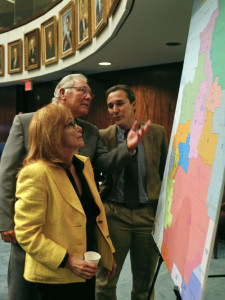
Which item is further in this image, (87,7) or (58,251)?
(87,7)

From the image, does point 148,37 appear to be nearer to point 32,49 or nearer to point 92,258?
point 92,258

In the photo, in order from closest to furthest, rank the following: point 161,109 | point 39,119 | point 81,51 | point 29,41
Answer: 1. point 39,119
2. point 81,51
3. point 161,109
4. point 29,41

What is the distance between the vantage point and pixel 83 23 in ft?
15.5

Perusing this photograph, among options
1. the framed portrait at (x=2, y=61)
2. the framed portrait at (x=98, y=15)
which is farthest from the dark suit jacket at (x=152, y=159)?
the framed portrait at (x=2, y=61)

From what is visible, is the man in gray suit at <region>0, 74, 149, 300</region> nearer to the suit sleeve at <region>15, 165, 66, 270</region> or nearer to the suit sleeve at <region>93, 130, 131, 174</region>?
the suit sleeve at <region>93, 130, 131, 174</region>

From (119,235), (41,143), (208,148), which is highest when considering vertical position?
(208,148)

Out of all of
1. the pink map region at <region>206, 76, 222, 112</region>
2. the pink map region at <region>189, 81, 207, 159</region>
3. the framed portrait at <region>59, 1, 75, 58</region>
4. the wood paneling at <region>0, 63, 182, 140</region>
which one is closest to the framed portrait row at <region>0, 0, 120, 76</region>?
the framed portrait at <region>59, 1, 75, 58</region>

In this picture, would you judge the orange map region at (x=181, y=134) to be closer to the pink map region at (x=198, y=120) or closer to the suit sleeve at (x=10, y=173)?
the pink map region at (x=198, y=120)

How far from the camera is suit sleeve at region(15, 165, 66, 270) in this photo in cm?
146

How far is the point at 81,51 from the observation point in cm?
498

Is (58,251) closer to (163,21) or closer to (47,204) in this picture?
(47,204)

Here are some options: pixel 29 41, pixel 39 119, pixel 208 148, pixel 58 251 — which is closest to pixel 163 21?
pixel 39 119

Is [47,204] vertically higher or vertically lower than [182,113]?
lower

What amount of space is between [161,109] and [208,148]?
4463 millimetres
